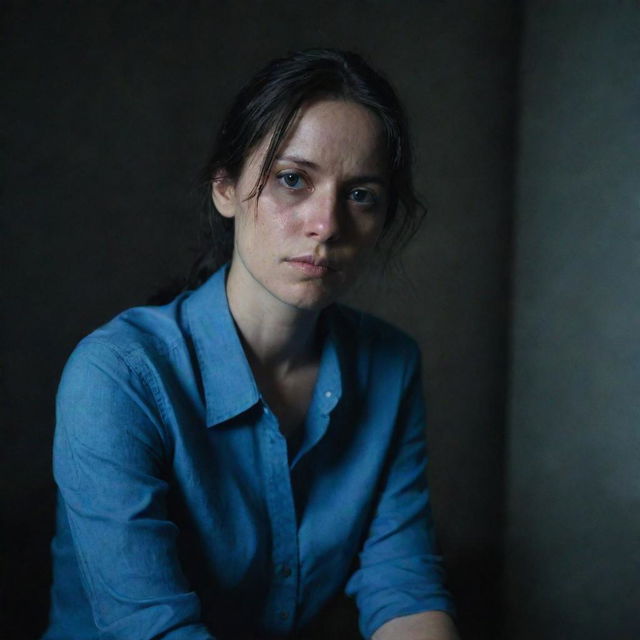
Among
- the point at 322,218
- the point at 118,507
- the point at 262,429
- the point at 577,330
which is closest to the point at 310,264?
the point at 322,218

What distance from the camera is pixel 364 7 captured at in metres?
1.74

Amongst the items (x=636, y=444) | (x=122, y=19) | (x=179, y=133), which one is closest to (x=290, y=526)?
(x=636, y=444)

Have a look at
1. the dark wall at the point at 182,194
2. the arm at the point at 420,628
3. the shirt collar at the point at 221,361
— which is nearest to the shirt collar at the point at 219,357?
the shirt collar at the point at 221,361

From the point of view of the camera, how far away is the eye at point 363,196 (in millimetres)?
1154

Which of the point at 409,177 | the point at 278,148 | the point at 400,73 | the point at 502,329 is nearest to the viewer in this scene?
the point at 278,148

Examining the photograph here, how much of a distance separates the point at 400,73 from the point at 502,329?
28.0 inches

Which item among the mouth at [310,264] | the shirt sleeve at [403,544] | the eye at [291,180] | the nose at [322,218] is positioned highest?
the eye at [291,180]

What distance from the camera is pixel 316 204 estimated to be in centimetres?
111

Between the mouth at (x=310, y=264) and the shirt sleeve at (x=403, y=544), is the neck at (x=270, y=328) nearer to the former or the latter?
the mouth at (x=310, y=264)

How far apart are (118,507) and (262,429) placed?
0.28 m

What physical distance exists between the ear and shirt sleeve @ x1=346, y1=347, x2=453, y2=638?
470mm

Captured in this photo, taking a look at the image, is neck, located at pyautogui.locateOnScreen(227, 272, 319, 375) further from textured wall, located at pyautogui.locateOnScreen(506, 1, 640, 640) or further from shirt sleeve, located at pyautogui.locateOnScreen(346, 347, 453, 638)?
textured wall, located at pyautogui.locateOnScreen(506, 1, 640, 640)

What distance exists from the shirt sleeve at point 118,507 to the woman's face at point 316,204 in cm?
29

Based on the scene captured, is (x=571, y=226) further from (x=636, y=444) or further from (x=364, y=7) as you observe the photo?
(x=364, y=7)
